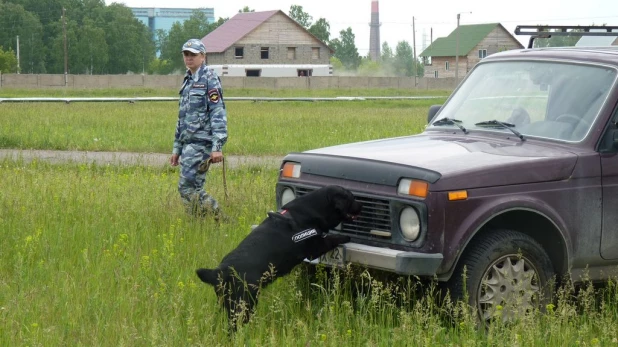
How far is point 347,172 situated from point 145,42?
117781 mm

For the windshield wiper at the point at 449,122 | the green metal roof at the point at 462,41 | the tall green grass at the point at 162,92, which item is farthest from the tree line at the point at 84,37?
the windshield wiper at the point at 449,122

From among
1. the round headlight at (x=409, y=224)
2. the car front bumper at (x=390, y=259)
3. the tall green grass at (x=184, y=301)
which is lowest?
the tall green grass at (x=184, y=301)

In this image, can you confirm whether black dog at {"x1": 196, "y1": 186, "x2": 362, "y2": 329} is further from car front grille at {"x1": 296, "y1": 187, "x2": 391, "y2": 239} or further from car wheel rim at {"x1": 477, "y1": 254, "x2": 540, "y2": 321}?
car wheel rim at {"x1": 477, "y1": 254, "x2": 540, "y2": 321}

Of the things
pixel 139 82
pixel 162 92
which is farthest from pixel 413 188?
pixel 139 82

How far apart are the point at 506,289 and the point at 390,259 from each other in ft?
2.51

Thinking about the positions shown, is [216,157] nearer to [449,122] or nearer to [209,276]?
[449,122]

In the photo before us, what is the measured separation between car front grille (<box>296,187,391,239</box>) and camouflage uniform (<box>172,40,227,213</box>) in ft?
10.6

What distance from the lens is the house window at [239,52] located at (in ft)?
298

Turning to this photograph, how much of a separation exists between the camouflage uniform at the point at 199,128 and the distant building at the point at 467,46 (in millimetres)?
94873

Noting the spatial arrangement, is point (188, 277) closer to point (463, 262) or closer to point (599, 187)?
point (463, 262)

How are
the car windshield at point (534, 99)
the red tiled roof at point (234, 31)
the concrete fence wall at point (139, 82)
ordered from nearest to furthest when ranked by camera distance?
the car windshield at point (534, 99) < the concrete fence wall at point (139, 82) < the red tiled roof at point (234, 31)

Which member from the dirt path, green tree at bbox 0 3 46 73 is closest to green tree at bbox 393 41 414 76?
green tree at bbox 0 3 46 73

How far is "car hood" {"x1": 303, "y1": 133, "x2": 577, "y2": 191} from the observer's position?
5699mm

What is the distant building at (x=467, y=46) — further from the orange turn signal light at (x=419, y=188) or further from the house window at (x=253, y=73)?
the orange turn signal light at (x=419, y=188)
